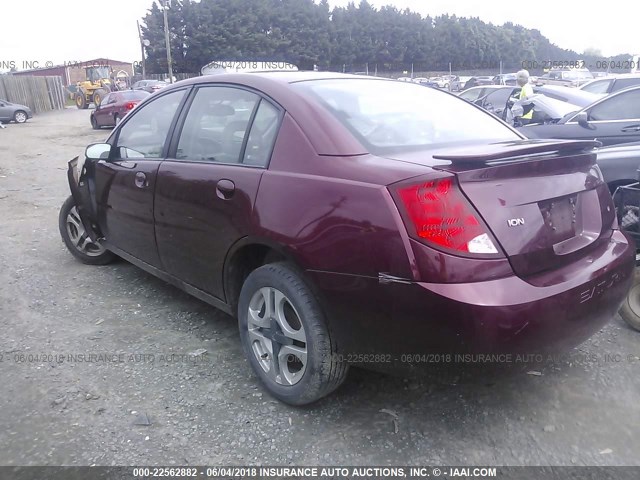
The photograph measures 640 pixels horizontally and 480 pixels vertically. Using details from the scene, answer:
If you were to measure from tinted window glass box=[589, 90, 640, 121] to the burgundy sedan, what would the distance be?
14.0ft

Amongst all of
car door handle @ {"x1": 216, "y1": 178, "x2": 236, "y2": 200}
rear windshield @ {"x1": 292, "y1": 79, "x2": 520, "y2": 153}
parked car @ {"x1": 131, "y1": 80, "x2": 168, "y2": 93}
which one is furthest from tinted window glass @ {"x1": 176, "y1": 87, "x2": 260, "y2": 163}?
parked car @ {"x1": 131, "y1": 80, "x2": 168, "y2": 93}

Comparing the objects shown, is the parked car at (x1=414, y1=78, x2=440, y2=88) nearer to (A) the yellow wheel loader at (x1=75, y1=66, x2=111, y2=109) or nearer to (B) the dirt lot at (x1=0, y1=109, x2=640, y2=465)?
(B) the dirt lot at (x1=0, y1=109, x2=640, y2=465)

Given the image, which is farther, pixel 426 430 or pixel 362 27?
pixel 362 27

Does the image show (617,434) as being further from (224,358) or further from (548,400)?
(224,358)

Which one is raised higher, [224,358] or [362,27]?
[362,27]

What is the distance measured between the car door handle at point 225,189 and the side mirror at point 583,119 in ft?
17.6

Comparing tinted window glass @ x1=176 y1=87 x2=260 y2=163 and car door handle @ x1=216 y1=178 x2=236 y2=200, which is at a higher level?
tinted window glass @ x1=176 y1=87 x2=260 y2=163

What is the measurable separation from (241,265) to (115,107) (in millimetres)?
18842

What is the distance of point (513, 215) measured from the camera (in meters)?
2.19

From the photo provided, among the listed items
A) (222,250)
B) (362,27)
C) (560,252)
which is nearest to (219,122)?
(222,250)

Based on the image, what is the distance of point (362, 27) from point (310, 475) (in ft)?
224

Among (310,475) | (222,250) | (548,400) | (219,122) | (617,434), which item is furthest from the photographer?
(219,122)

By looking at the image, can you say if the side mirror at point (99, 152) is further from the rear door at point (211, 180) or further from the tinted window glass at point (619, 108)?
the tinted window glass at point (619, 108)

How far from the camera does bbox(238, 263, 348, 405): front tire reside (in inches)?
97.0
